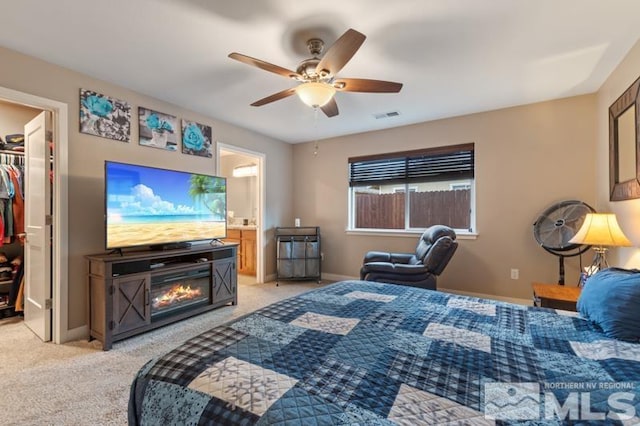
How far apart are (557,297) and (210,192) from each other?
357 cm

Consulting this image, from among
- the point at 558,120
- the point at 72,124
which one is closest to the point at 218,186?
the point at 72,124

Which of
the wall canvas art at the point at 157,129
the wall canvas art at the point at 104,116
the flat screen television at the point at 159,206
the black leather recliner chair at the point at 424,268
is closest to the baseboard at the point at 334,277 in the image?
the black leather recliner chair at the point at 424,268

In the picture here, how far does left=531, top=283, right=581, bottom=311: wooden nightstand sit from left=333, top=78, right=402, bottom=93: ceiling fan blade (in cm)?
205

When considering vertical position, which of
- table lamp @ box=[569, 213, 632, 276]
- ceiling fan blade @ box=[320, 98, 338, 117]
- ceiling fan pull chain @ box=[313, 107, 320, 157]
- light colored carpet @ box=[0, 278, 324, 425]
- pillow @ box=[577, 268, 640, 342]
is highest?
ceiling fan pull chain @ box=[313, 107, 320, 157]

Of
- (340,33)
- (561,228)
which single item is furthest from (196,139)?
(561,228)

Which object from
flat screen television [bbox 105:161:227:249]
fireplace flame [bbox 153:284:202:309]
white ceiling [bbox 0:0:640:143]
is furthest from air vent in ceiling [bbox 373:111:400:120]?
fireplace flame [bbox 153:284:202:309]

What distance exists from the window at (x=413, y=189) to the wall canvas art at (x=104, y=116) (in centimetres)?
313

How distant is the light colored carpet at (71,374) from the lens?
173cm

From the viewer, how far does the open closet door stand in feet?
8.70

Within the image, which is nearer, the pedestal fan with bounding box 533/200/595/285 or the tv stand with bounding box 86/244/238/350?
the tv stand with bounding box 86/244/238/350

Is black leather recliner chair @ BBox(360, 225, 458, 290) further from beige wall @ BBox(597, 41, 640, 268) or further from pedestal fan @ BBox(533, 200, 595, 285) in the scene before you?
beige wall @ BBox(597, 41, 640, 268)

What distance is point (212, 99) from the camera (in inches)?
133

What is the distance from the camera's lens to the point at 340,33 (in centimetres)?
216

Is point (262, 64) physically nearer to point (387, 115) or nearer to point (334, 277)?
point (387, 115)
